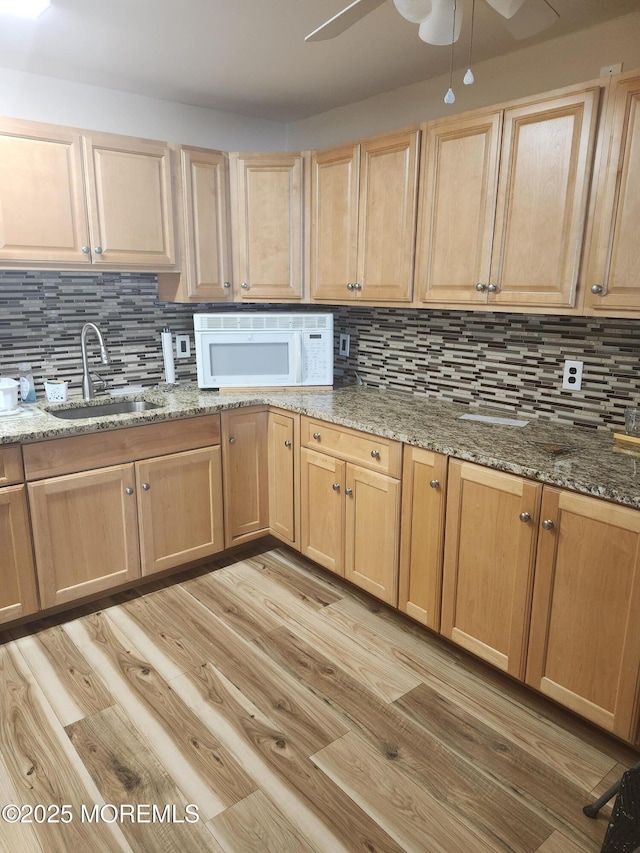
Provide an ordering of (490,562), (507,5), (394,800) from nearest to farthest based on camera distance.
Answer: (507,5)
(394,800)
(490,562)

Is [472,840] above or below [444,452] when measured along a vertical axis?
below

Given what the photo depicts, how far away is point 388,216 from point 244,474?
145 cm

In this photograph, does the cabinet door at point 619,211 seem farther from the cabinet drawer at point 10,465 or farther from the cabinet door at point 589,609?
the cabinet drawer at point 10,465

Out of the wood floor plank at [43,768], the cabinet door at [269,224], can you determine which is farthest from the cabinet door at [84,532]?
the cabinet door at [269,224]

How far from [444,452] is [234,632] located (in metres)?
1.19

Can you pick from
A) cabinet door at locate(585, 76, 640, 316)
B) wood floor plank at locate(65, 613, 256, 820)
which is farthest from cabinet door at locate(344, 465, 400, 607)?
cabinet door at locate(585, 76, 640, 316)

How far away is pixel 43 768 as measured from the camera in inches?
69.8

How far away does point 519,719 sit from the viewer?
6.55ft

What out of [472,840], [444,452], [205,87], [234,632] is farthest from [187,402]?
[472,840]

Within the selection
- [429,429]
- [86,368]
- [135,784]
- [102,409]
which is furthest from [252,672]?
[86,368]

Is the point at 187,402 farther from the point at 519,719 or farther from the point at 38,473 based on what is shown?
the point at 519,719

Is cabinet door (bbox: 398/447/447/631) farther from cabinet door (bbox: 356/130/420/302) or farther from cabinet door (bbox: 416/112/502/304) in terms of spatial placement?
cabinet door (bbox: 356/130/420/302)

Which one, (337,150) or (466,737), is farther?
(337,150)

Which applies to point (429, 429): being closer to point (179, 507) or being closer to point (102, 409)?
point (179, 507)
